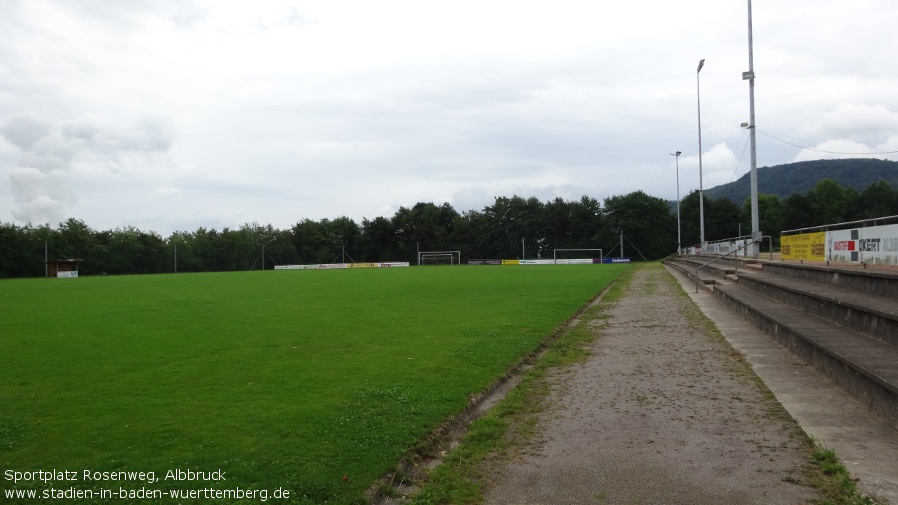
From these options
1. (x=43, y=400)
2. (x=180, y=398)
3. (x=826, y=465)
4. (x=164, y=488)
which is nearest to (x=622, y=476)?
(x=826, y=465)

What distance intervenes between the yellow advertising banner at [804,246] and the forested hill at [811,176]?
3174 inches

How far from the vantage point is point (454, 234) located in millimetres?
99625

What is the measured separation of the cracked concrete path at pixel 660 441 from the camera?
4066 mm

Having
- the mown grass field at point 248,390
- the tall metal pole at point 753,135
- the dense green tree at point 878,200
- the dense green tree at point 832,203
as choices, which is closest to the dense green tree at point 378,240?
the dense green tree at point 832,203

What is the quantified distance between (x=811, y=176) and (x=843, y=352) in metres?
131

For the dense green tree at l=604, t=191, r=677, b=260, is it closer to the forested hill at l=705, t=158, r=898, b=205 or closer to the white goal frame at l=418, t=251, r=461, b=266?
the forested hill at l=705, t=158, r=898, b=205

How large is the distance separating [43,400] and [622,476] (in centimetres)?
620

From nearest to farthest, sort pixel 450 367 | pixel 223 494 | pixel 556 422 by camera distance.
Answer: pixel 223 494
pixel 556 422
pixel 450 367

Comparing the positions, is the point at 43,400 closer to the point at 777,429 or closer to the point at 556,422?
the point at 556,422

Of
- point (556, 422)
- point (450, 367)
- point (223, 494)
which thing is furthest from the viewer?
point (450, 367)

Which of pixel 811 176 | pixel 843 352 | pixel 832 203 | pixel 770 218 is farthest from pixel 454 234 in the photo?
pixel 843 352

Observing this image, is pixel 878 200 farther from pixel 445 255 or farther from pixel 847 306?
pixel 847 306

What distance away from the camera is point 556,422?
5.81 meters

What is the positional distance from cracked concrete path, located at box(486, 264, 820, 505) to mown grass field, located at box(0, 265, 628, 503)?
112cm
